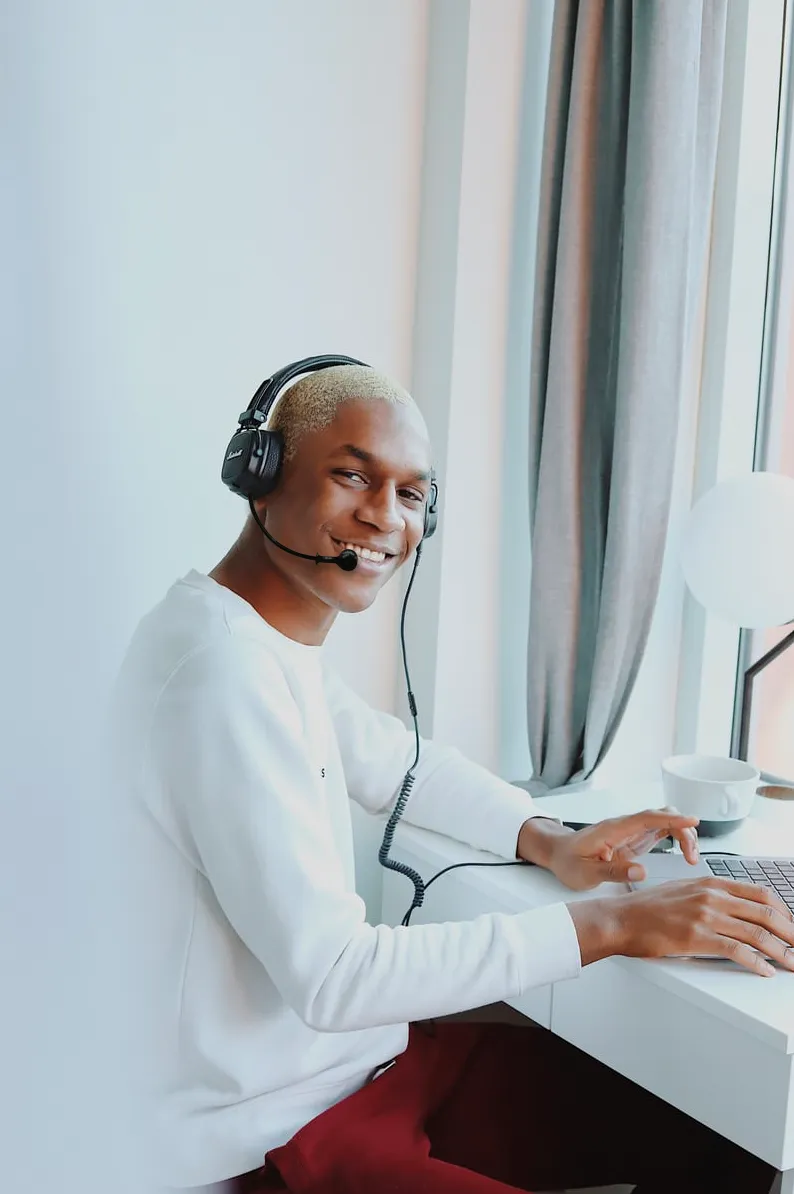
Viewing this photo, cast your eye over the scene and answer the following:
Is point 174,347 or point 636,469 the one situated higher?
point 174,347

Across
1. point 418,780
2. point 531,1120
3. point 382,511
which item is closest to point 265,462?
point 382,511

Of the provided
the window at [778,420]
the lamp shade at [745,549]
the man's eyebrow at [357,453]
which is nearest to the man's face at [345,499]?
the man's eyebrow at [357,453]

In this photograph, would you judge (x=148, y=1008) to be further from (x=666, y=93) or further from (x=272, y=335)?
(x=666, y=93)

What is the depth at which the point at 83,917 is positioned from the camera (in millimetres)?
151

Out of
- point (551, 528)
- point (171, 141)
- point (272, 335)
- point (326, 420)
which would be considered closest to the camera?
point (326, 420)

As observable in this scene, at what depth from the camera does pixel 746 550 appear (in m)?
1.33

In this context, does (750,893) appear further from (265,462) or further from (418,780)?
(265,462)

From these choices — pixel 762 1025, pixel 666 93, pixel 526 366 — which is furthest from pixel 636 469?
pixel 762 1025

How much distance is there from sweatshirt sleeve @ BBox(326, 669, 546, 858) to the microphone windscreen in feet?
1.01

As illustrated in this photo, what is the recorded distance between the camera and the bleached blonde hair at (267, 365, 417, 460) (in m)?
0.92

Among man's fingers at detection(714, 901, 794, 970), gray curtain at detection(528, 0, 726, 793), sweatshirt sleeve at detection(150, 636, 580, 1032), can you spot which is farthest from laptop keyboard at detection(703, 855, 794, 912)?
gray curtain at detection(528, 0, 726, 793)

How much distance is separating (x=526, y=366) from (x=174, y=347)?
576 mm

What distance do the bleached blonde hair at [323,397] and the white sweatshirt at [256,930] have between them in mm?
164

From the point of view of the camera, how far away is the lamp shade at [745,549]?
132 cm
